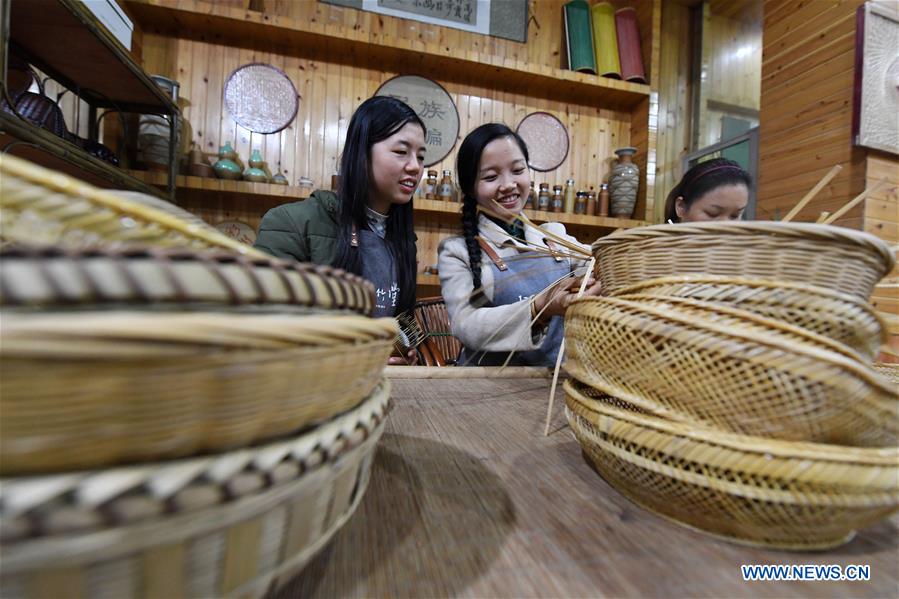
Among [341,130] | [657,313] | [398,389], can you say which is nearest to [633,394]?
[657,313]

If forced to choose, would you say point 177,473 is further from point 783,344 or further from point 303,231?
point 303,231

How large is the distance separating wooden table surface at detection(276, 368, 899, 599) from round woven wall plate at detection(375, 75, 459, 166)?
88.2 inches

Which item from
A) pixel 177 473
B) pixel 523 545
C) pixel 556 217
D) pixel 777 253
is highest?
pixel 556 217

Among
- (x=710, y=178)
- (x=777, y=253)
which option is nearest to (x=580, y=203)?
(x=710, y=178)

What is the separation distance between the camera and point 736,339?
269mm

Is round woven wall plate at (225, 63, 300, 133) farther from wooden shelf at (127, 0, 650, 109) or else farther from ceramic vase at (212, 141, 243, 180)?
ceramic vase at (212, 141, 243, 180)

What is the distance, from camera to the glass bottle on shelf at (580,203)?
2.47 m

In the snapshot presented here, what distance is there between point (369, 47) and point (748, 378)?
2451 millimetres

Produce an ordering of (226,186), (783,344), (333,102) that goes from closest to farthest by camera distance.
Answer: (783,344)
(226,186)
(333,102)

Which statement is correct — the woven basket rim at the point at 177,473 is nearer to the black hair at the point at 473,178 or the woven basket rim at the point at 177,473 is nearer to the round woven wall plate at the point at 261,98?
the black hair at the point at 473,178

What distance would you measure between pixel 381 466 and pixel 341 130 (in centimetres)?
233

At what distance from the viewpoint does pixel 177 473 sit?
15cm

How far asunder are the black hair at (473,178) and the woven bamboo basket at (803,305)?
81 cm

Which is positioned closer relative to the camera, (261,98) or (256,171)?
(256,171)
